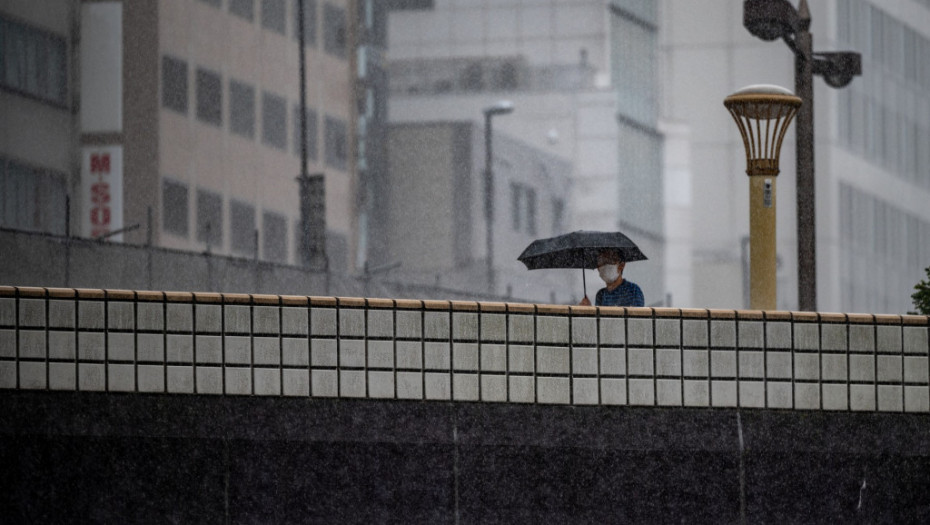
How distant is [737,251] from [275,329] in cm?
8596

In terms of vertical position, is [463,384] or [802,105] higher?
[802,105]

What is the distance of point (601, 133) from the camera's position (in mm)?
83312

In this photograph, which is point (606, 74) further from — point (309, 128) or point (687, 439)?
point (687, 439)

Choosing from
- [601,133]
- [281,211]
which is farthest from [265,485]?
[601,133]

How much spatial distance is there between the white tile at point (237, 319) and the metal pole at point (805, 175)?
6.06 meters

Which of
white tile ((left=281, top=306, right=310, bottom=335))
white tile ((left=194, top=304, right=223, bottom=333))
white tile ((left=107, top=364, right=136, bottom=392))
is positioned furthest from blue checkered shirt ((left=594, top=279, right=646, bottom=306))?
white tile ((left=107, top=364, right=136, bottom=392))

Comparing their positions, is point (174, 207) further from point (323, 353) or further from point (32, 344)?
point (323, 353)

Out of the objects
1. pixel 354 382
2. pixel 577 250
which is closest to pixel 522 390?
pixel 354 382

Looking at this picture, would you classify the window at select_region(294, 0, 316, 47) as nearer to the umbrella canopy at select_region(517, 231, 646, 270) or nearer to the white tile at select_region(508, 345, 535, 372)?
the umbrella canopy at select_region(517, 231, 646, 270)

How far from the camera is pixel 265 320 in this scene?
11180 mm

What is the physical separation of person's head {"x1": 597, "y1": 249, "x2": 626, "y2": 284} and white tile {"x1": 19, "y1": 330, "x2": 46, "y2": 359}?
376 centimetres

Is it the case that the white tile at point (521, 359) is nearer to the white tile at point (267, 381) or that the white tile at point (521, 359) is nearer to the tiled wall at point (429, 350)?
the tiled wall at point (429, 350)

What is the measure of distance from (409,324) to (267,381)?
931mm

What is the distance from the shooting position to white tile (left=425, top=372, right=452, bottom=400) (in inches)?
443
